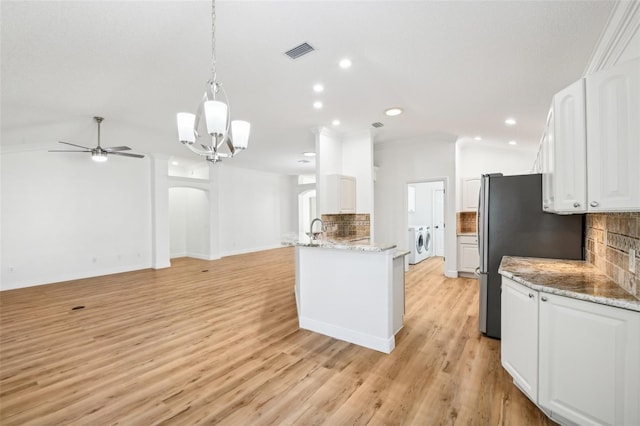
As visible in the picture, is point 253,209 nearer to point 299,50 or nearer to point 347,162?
point 347,162

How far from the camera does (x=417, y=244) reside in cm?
704

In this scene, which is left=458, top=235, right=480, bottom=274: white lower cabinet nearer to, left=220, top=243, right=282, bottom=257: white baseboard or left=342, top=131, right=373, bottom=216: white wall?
left=342, top=131, right=373, bottom=216: white wall

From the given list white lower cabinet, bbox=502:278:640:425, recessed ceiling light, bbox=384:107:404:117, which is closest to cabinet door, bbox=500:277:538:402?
white lower cabinet, bbox=502:278:640:425

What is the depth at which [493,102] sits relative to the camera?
11.3 feet

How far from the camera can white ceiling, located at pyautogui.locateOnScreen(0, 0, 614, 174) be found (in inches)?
77.0

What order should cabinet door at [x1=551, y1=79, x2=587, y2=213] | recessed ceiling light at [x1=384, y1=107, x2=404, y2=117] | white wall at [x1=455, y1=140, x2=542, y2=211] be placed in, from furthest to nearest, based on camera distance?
white wall at [x1=455, y1=140, x2=542, y2=211] < recessed ceiling light at [x1=384, y1=107, x2=404, y2=117] < cabinet door at [x1=551, y1=79, x2=587, y2=213]

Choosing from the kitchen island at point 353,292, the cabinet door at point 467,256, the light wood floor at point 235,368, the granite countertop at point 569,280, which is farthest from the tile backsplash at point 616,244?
the cabinet door at point 467,256

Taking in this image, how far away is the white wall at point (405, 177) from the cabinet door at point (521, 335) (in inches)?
144

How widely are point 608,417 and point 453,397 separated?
851mm

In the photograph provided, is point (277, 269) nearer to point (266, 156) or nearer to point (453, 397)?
point (266, 156)

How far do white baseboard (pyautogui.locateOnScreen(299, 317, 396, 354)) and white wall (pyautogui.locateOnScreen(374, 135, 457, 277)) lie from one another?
332 centimetres

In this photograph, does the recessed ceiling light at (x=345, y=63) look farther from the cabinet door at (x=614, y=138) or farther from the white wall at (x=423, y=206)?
the white wall at (x=423, y=206)

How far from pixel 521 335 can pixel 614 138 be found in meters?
1.37

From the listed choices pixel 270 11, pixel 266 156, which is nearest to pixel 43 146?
pixel 266 156
